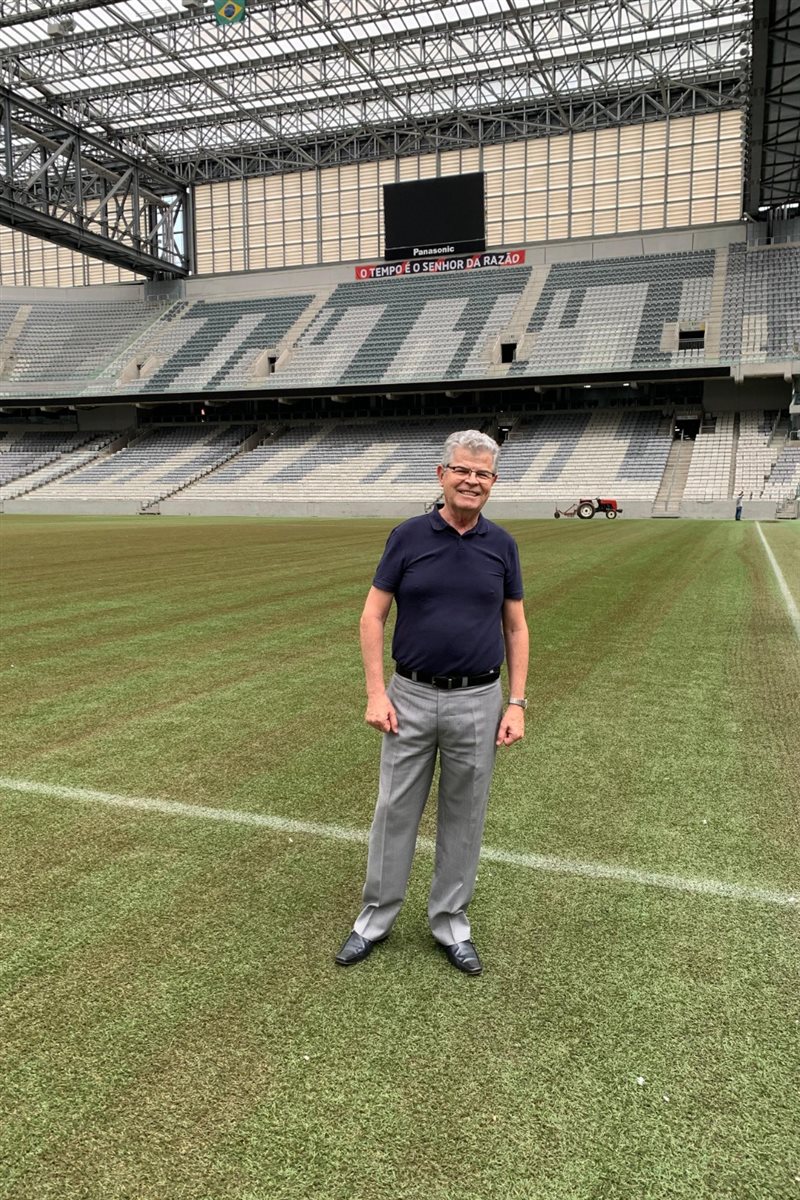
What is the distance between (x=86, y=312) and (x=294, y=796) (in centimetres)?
6750

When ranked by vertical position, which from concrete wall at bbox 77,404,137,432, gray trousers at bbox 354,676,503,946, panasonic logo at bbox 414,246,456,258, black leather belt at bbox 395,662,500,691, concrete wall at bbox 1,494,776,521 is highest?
panasonic logo at bbox 414,246,456,258

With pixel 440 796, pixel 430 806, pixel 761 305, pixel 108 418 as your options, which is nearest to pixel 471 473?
pixel 440 796

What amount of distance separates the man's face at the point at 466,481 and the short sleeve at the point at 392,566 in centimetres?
25

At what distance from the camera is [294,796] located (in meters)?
4.67

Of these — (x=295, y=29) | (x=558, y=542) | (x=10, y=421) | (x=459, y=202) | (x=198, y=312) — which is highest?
(x=295, y=29)

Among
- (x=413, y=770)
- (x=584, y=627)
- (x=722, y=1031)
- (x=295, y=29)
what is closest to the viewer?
(x=722, y=1031)

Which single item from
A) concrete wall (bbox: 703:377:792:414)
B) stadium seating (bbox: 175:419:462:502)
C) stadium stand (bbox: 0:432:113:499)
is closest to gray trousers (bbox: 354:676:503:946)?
stadium seating (bbox: 175:419:462:502)

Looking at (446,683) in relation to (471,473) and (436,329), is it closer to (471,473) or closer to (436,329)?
(471,473)

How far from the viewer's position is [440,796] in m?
3.09

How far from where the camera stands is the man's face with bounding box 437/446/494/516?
2768 mm

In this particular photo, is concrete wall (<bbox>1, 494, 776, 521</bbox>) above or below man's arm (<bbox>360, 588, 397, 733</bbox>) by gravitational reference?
below

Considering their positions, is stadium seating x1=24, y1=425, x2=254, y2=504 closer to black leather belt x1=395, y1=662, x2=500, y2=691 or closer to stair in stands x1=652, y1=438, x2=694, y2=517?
stair in stands x1=652, y1=438, x2=694, y2=517

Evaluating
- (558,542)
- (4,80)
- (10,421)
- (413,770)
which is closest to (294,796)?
(413,770)

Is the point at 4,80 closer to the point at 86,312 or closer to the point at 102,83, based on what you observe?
the point at 102,83
